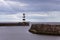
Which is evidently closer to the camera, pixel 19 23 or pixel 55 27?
pixel 55 27

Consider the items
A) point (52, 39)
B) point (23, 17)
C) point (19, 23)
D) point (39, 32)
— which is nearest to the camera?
point (52, 39)

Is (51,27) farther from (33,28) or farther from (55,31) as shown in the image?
(33,28)

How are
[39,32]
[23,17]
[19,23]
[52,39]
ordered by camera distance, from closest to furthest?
1. [52,39]
2. [39,32]
3. [23,17]
4. [19,23]

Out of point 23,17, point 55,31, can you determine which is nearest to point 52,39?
point 55,31

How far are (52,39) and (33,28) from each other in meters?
7.84

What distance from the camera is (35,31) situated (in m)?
25.9

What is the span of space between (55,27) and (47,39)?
17.5 feet

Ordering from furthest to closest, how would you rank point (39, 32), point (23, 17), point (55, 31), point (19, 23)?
point (19, 23) < point (23, 17) < point (39, 32) < point (55, 31)

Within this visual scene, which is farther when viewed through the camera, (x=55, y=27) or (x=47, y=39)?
(x=55, y=27)

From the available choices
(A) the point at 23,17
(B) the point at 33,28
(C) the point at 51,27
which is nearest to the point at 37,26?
(B) the point at 33,28

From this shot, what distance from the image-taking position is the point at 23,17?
35875 millimetres

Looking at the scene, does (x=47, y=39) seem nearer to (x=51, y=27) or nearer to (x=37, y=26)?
(x=51, y=27)

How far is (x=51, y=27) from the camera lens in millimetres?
24422

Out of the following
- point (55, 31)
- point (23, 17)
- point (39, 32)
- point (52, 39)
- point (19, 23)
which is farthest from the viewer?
point (19, 23)
